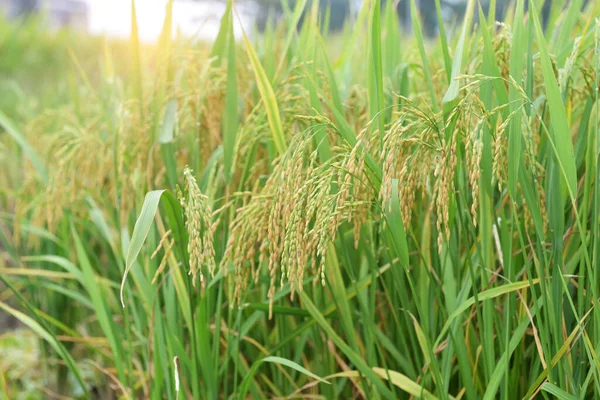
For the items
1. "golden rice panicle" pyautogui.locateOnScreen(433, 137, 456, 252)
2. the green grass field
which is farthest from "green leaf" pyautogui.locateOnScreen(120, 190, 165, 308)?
"golden rice panicle" pyautogui.locateOnScreen(433, 137, 456, 252)

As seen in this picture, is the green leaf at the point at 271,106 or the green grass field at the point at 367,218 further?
the green leaf at the point at 271,106

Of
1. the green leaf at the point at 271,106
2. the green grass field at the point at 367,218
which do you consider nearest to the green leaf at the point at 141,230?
the green grass field at the point at 367,218

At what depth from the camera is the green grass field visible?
3.39ft

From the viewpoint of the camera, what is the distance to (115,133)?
1.67m

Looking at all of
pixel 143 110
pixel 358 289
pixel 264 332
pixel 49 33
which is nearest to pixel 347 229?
pixel 358 289

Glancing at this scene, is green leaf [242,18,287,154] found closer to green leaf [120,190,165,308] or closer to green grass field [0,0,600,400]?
Answer: green grass field [0,0,600,400]

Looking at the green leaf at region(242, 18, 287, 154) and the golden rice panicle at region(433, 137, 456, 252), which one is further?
the green leaf at region(242, 18, 287, 154)

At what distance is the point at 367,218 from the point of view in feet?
4.09

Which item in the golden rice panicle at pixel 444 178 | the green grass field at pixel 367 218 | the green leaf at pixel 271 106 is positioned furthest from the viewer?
the green leaf at pixel 271 106

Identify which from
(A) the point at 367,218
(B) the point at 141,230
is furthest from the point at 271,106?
(B) the point at 141,230

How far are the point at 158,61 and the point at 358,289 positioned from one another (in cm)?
75

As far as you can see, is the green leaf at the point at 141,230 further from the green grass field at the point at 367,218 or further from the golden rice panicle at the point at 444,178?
the golden rice panicle at the point at 444,178

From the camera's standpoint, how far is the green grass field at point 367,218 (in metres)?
1.03

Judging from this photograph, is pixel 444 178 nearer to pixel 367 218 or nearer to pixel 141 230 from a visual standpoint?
pixel 367 218
